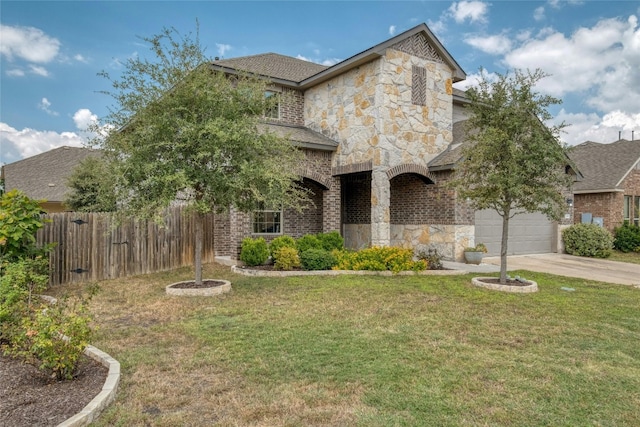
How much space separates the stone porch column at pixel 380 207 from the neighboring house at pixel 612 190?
40.7 ft

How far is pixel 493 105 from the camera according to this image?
9258 millimetres

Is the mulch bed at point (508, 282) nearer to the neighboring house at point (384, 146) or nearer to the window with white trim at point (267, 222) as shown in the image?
the neighboring house at point (384, 146)

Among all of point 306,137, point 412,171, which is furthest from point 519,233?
point 306,137

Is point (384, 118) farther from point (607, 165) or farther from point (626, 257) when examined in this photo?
point (607, 165)

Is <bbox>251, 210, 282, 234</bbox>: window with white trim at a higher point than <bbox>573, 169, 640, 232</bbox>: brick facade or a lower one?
lower

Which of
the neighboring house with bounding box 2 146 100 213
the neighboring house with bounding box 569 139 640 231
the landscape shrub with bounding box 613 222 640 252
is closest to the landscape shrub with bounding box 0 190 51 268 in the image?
the neighboring house with bounding box 2 146 100 213

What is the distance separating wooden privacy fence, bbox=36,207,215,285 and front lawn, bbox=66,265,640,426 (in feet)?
7.13

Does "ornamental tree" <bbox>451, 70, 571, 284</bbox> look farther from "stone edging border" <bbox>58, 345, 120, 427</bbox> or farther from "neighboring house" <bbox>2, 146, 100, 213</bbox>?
"neighboring house" <bbox>2, 146, 100, 213</bbox>

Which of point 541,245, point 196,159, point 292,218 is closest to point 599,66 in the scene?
point 541,245

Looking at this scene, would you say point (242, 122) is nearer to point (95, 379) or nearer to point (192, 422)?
point (95, 379)

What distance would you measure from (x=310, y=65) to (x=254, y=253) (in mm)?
10546

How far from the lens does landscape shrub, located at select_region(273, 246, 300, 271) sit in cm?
1106

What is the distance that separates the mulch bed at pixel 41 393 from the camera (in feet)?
10.7

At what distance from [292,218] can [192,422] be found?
11977mm
